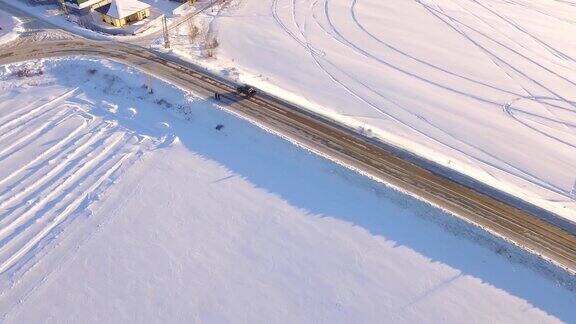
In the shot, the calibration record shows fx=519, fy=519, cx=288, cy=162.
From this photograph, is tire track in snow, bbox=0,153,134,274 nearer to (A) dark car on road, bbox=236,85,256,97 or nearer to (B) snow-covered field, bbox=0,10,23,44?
(A) dark car on road, bbox=236,85,256,97

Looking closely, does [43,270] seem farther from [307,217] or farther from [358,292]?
[358,292]

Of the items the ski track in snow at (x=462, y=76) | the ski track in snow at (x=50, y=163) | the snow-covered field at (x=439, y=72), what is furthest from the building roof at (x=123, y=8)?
the ski track in snow at (x=462, y=76)

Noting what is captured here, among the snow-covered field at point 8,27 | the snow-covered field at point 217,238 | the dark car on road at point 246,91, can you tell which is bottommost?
the snow-covered field at point 217,238

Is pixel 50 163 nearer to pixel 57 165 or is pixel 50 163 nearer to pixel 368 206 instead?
pixel 57 165

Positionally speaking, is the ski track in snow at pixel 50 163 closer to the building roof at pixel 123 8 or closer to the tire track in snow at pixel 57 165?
the tire track in snow at pixel 57 165

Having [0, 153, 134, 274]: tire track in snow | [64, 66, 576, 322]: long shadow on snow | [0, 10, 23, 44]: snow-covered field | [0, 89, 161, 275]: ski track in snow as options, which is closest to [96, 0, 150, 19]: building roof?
[0, 10, 23, 44]: snow-covered field

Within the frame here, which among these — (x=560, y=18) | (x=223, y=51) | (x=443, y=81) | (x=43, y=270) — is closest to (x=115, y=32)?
(x=223, y=51)
